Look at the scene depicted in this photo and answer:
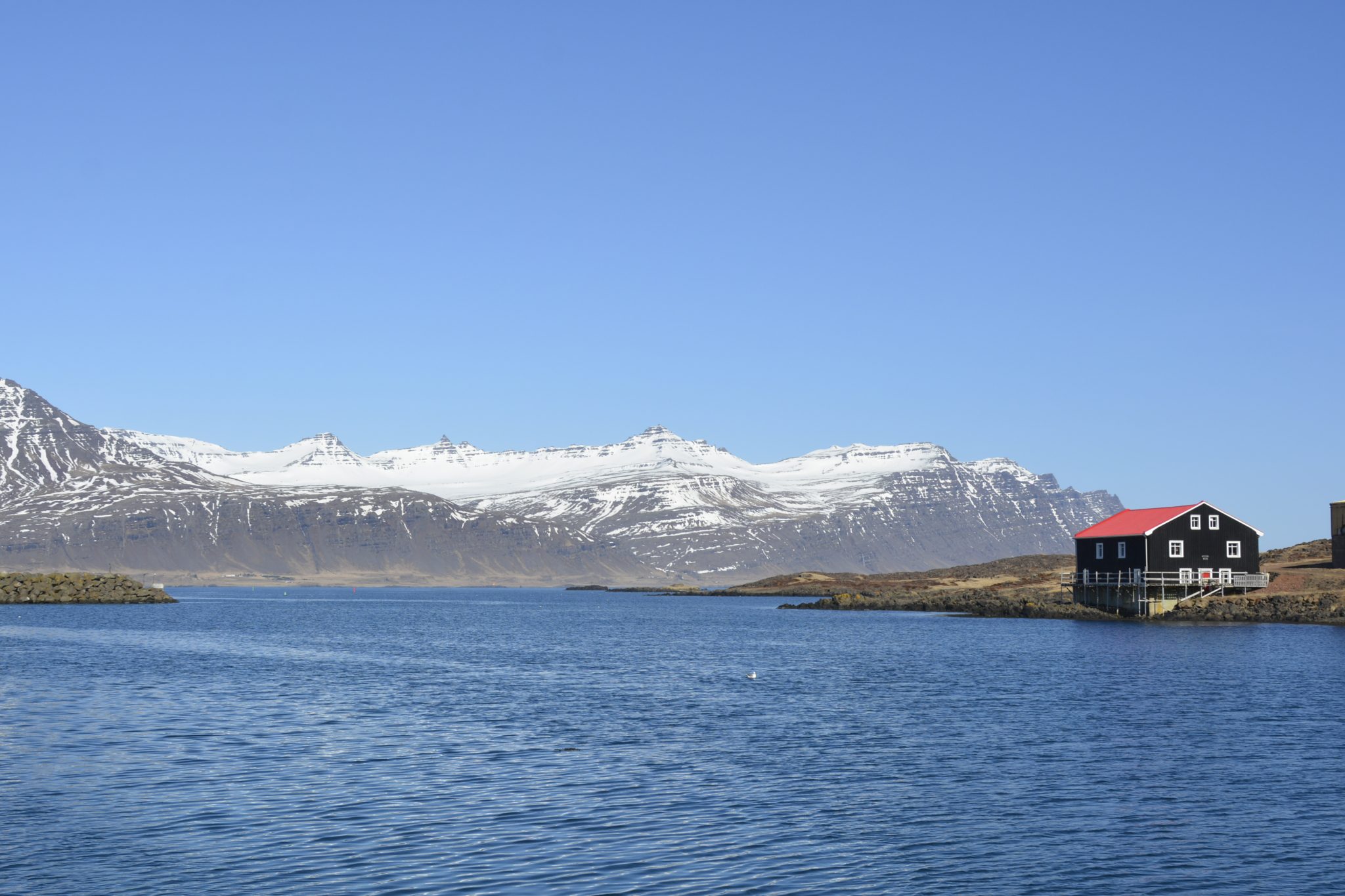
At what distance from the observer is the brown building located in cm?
13275

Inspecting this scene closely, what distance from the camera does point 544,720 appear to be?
52.0m

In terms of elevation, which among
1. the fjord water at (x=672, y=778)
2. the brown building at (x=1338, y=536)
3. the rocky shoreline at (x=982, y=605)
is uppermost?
the brown building at (x=1338, y=536)

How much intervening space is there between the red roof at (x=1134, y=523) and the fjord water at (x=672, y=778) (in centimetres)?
4296

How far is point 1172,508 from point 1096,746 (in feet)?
286

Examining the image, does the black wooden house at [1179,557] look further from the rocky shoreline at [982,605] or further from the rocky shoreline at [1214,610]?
the rocky shoreline at [982,605]

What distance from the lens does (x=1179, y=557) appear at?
124625 millimetres

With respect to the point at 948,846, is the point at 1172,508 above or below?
above

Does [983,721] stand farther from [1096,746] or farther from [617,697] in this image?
[617,697]

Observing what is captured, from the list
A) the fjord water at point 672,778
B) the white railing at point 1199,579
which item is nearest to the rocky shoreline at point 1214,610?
the white railing at point 1199,579

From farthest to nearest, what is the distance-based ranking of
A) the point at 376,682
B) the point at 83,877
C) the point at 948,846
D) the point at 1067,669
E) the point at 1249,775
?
the point at 1067,669 → the point at 376,682 → the point at 1249,775 → the point at 948,846 → the point at 83,877

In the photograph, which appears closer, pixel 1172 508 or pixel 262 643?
pixel 262 643

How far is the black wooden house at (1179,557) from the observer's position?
4887 inches

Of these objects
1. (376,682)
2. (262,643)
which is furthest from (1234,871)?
(262,643)

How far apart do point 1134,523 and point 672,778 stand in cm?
10059
